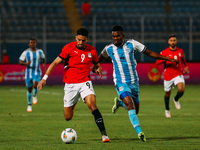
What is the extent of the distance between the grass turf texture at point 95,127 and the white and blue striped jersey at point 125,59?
1.14m

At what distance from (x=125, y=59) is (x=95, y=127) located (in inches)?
87.6

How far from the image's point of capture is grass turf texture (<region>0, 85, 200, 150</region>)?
797 centimetres

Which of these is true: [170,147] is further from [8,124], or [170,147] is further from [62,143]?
[8,124]

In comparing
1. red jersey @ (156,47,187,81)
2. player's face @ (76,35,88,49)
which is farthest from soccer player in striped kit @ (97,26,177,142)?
red jersey @ (156,47,187,81)

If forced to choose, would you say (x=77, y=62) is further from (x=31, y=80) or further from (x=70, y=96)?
(x=31, y=80)

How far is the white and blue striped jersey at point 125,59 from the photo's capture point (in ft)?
29.6

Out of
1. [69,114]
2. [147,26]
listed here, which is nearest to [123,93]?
[69,114]

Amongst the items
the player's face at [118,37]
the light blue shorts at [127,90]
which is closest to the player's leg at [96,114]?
the light blue shorts at [127,90]

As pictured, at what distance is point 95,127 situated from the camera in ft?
34.7

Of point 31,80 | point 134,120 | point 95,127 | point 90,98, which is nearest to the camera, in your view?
point 134,120

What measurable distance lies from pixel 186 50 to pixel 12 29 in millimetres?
11856

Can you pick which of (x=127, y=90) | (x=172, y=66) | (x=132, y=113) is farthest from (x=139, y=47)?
(x=172, y=66)

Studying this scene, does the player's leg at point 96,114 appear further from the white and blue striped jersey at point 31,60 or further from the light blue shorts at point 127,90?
the white and blue striped jersey at point 31,60

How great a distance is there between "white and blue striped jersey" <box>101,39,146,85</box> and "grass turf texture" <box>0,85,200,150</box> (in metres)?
1.14
